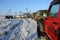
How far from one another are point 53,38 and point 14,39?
5358mm

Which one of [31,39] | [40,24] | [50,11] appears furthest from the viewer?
[31,39]

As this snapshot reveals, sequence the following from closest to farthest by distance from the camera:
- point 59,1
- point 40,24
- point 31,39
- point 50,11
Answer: point 59,1 → point 50,11 → point 40,24 → point 31,39

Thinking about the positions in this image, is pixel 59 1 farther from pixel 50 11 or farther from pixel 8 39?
pixel 8 39

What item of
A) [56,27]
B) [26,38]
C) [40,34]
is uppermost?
[56,27]

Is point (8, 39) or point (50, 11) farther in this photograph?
point (8, 39)

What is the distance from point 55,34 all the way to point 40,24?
2757mm

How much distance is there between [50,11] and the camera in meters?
6.83

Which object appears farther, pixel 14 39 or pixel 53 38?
pixel 14 39

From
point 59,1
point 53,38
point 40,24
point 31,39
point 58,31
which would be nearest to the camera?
point 58,31

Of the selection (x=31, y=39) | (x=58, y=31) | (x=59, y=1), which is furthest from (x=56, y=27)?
(x=31, y=39)

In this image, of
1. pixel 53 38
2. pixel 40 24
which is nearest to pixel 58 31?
pixel 53 38

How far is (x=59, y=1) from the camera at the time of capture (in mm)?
5848

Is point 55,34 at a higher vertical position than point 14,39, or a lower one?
higher

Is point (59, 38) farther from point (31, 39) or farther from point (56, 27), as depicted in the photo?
point (31, 39)
